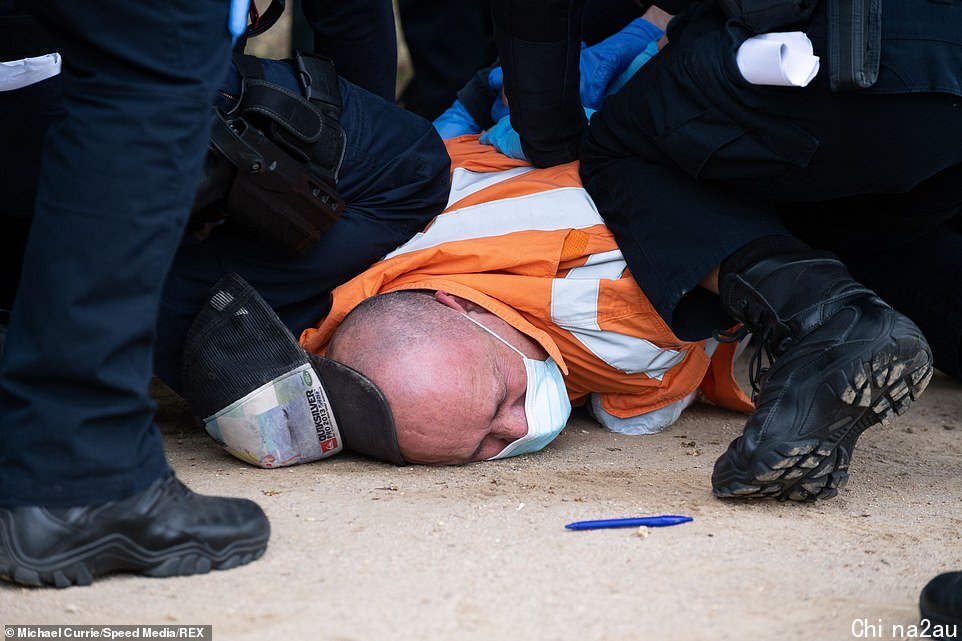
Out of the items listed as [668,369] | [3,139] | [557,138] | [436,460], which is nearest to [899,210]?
[668,369]

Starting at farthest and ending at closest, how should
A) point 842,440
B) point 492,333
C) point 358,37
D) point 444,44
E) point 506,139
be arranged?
point 444,44
point 358,37
point 506,139
point 492,333
point 842,440

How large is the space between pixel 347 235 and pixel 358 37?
0.66m

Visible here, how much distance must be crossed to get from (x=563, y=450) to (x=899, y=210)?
838 millimetres

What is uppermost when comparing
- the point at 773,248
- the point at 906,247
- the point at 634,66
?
the point at 634,66

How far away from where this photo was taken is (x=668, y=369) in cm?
222

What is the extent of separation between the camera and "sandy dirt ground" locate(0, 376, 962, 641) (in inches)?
50.0

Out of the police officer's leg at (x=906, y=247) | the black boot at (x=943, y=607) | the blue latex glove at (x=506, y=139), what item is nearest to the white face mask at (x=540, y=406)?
the blue latex glove at (x=506, y=139)

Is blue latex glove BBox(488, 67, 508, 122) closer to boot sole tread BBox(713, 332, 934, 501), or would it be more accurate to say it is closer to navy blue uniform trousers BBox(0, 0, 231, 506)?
boot sole tread BBox(713, 332, 934, 501)

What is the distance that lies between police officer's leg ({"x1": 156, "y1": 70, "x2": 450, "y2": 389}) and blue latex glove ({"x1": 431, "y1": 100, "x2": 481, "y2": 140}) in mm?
435

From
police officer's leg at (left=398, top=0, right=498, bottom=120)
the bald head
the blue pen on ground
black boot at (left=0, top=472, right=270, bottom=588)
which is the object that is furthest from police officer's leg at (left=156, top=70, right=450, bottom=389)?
police officer's leg at (left=398, top=0, right=498, bottom=120)

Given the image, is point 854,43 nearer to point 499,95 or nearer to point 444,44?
point 499,95

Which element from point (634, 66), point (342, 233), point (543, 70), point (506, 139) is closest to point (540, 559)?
point (342, 233)

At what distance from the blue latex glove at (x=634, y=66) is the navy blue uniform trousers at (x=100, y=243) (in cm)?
129

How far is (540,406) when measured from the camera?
203cm
